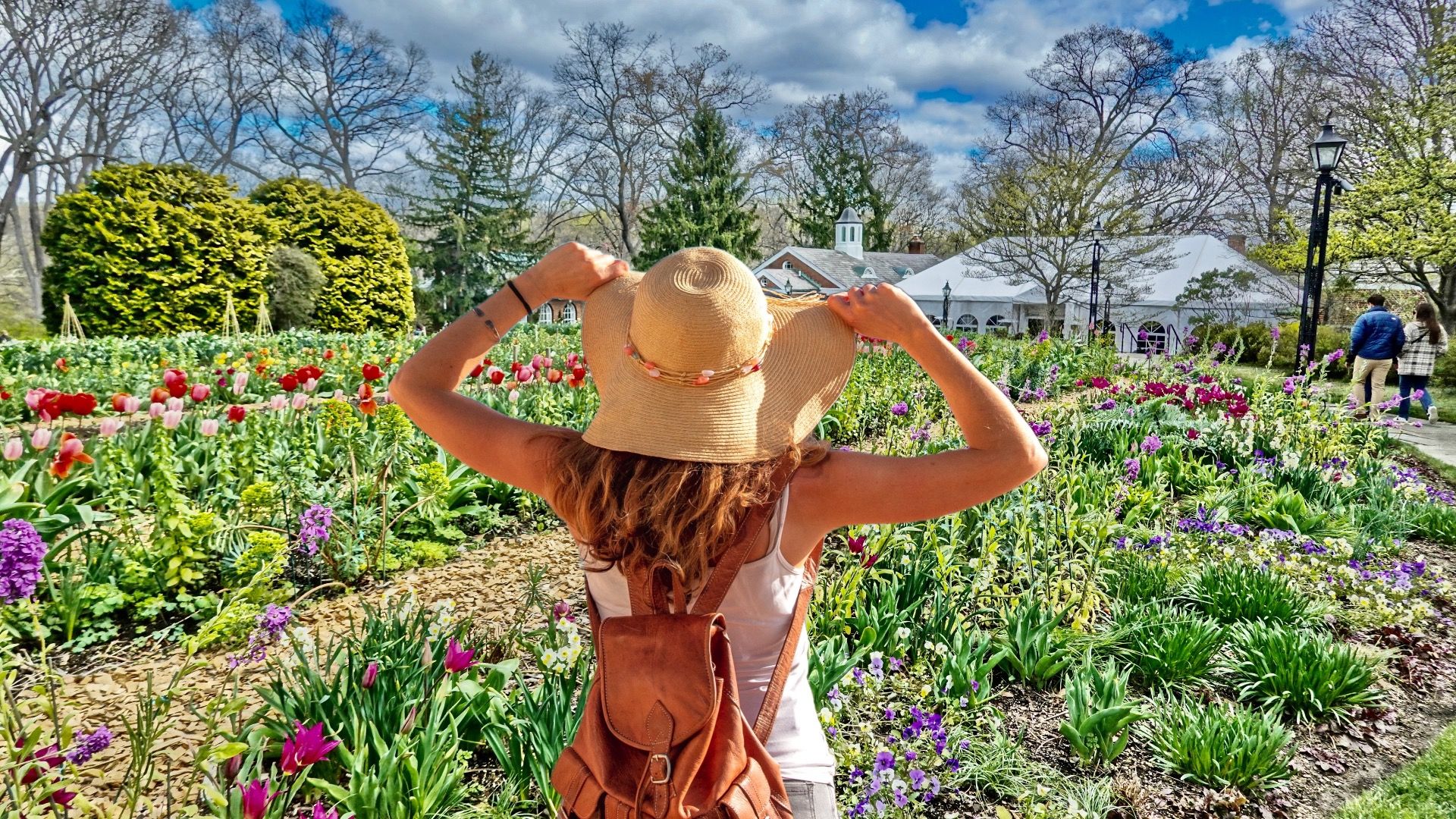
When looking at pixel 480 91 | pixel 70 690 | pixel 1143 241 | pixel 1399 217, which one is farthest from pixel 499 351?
pixel 480 91

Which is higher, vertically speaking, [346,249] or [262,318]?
[346,249]

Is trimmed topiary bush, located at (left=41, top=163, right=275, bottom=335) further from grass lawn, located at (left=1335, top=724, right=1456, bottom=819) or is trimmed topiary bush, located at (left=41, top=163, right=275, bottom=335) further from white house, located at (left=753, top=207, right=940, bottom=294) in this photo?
white house, located at (left=753, top=207, right=940, bottom=294)

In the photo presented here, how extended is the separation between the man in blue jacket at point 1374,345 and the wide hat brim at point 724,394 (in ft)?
33.5

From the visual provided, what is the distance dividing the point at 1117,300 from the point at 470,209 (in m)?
24.7

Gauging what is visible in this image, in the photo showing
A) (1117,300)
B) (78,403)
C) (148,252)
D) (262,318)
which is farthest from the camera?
(1117,300)

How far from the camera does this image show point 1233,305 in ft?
77.6

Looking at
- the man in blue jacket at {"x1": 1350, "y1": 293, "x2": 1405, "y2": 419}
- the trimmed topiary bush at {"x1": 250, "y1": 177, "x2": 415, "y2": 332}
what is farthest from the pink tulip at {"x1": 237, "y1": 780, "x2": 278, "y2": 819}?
the trimmed topiary bush at {"x1": 250, "y1": 177, "x2": 415, "y2": 332}

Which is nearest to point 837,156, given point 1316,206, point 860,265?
point 860,265

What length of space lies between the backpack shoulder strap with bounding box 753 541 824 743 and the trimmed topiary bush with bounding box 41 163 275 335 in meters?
14.9

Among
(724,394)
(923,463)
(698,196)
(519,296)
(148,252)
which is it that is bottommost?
(923,463)

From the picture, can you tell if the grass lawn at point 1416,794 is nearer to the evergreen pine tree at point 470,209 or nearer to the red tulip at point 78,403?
the red tulip at point 78,403

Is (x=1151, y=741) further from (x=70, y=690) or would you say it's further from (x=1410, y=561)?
(x=70, y=690)

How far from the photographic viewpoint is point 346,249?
56.2 ft

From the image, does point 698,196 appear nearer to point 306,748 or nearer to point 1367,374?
point 1367,374
